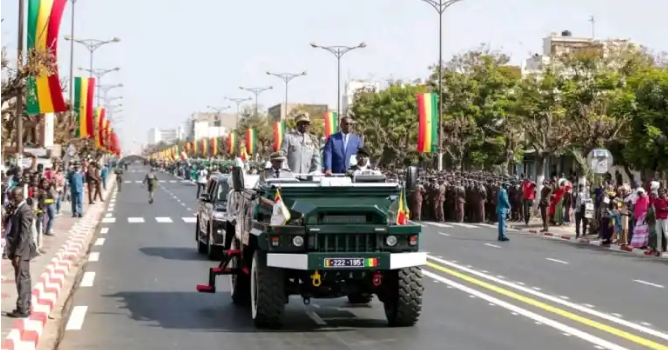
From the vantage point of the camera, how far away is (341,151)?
15711mm

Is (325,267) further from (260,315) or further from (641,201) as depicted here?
(641,201)

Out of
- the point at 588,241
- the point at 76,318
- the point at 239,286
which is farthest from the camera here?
the point at 588,241

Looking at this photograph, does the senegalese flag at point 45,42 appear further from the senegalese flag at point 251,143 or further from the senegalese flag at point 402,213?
the senegalese flag at point 251,143

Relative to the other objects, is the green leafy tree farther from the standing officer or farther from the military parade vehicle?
the military parade vehicle

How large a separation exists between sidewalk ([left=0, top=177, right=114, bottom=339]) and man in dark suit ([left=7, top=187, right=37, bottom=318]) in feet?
0.88

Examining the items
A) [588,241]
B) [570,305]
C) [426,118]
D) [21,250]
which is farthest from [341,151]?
[426,118]

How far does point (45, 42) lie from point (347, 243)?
11.1 metres

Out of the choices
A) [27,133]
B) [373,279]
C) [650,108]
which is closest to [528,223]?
[650,108]

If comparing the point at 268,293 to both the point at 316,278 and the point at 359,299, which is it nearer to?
the point at 316,278

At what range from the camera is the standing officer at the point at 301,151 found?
15672 mm

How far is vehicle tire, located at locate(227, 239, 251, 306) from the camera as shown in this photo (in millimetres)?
15734

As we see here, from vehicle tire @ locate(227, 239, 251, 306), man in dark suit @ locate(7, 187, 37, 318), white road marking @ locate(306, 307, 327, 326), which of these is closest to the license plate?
white road marking @ locate(306, 307, 327, 326)

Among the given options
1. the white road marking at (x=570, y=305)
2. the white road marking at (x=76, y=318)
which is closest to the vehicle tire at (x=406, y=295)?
the white road marking at (x=570, y=305)

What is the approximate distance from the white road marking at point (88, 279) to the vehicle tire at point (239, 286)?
3.73 meters
